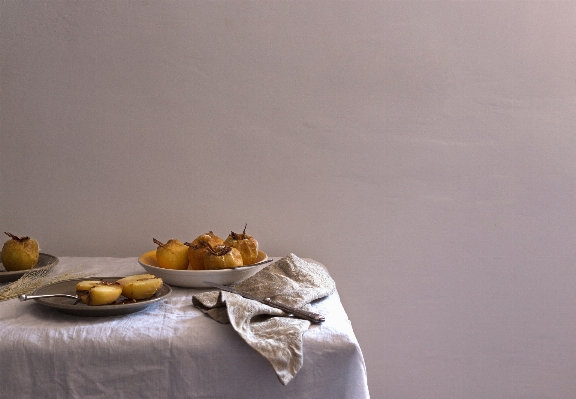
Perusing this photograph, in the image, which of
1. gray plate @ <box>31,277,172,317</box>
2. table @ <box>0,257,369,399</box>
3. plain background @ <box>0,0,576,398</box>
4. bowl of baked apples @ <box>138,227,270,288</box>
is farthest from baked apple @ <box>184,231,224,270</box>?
plain background @ <box>0,0,576,398</box>

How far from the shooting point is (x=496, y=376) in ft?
5.81

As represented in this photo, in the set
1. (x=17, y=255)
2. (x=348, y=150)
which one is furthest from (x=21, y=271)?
(x=348, y=150)

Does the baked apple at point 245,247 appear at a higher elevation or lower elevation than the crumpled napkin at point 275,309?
higher

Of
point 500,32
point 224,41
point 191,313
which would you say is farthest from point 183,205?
point 500,32

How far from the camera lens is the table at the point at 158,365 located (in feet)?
2.94

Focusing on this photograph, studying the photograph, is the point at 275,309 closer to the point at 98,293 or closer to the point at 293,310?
the point at 293,310

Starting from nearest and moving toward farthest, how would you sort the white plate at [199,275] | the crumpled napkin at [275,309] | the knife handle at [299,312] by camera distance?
the crumpled napkin at [275,309] → the knife handle at [299,312] → the white plate at [199,275]

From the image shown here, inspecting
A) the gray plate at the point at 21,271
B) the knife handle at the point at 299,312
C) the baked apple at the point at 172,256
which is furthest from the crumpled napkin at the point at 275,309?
the gray plate at the point at 21,271

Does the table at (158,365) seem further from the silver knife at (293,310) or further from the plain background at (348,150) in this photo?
the plain background at (348,150)

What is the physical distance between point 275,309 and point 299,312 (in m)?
0.05

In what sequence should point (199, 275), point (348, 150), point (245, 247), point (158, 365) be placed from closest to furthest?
1. point (158, 365)
2. point (199, 275)
3. point (245, 247)
4. point (348, 150)

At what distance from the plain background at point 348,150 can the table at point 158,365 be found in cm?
76

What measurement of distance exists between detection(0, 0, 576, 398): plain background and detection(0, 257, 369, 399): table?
759mm

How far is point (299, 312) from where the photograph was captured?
1.00m
